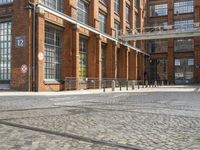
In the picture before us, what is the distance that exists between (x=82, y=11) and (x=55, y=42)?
6399mm

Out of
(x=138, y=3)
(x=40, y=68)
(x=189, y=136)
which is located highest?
(x=138, y=3)

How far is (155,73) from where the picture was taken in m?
61.7

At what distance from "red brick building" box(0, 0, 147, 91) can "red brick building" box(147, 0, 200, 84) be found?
1927 cm

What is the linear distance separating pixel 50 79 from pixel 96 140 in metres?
21.4

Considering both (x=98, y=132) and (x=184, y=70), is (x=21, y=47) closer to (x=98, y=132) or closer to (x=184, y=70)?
(x=98, y=132)

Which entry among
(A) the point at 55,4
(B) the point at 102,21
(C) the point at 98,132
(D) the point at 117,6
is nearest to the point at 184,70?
(D) the point at 117,6

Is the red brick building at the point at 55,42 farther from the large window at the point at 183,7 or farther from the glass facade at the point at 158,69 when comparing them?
the large window at the point at 183,7

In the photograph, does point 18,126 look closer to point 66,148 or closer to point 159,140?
point 66,148

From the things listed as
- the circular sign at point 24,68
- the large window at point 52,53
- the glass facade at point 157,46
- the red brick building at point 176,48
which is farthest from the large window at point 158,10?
the circular sign at point 24,68

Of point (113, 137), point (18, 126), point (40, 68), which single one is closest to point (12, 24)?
point (40, 68)

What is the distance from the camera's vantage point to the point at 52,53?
28156 mm

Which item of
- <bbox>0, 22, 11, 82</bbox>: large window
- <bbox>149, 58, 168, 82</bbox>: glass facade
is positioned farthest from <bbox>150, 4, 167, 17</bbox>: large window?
<bbox>0, 22, 11, 82</bbox>: large window

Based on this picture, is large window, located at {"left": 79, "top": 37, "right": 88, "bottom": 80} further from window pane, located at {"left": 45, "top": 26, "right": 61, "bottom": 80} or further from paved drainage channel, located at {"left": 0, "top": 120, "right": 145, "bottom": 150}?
paved drainage channel, located at {"left": 0, "top": 120, "right": 145, "bottom": 150}

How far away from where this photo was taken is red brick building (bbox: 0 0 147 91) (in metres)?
24.6
